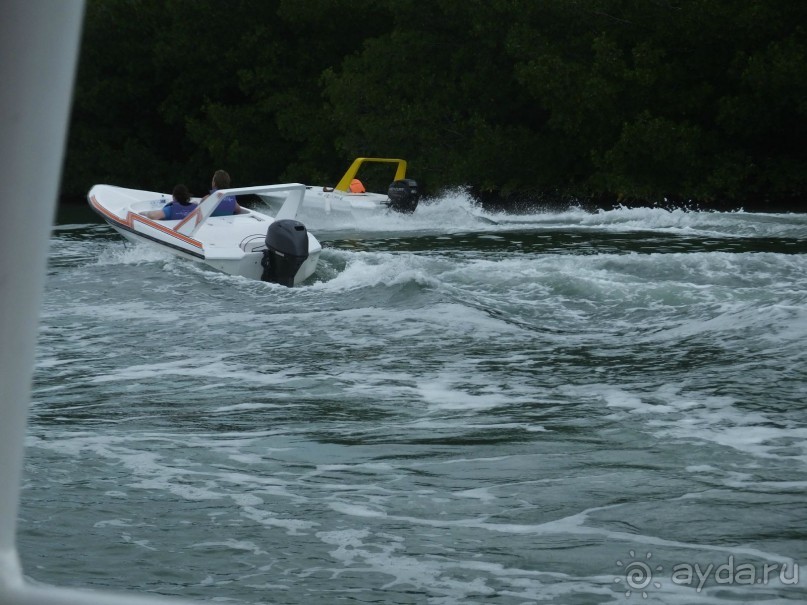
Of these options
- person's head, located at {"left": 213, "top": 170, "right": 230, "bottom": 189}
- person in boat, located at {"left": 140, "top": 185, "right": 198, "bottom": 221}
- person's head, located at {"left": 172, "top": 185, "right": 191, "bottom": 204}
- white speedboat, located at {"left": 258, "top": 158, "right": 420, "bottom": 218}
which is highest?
person's head, located at {"left": 213, "top": 170, "right": 230, "bottom": 189}

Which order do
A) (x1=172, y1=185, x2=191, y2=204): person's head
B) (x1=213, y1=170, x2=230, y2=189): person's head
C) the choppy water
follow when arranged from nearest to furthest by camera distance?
the choppy water, (x1=213, y1=170, x2=230, y2=189): person's head, (x1=172, y1=185, x2=191, y2=204): person's head

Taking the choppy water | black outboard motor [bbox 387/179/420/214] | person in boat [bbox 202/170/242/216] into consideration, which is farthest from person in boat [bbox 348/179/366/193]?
the choppy water

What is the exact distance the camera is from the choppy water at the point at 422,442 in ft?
12.7

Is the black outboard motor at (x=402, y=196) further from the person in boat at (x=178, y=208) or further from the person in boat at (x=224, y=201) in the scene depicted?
the person in boat at (x=178, y=208)

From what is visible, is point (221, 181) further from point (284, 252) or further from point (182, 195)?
point (284, 252)

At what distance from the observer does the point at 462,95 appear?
3100 centimetres

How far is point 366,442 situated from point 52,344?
4.13 meters

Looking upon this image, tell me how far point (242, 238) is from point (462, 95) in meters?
19.2

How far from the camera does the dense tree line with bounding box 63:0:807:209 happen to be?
26500mm

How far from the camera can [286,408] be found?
651 cm

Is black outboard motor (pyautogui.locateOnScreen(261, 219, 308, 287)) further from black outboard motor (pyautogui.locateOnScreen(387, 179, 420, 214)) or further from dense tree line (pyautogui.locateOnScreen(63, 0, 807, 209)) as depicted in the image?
dense tree line (pyautogui.locateOnScreen(63, 0, 807, 209))

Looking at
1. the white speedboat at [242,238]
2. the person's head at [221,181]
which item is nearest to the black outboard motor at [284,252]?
the white speedboat at [242,238]

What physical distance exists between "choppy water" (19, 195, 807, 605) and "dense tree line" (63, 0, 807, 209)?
1535 cm

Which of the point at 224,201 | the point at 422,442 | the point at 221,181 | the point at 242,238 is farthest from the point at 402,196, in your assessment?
the point at 422,442
